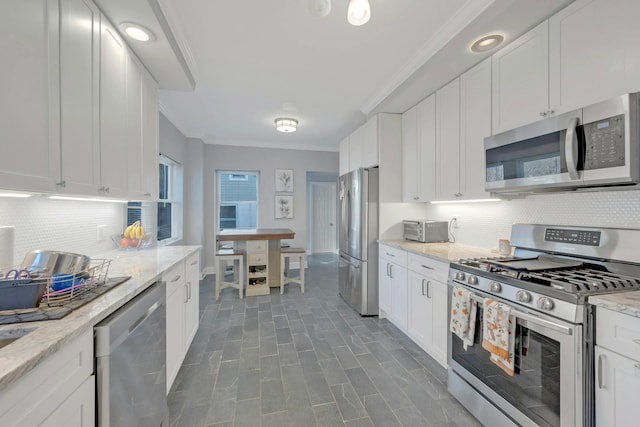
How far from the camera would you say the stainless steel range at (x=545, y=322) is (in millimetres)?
1211

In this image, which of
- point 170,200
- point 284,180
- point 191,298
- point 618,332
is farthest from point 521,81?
point 170,200

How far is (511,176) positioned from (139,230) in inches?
122

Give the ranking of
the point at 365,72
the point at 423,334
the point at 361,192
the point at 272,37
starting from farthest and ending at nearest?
the point at 361,192, the point at 365,72, the point at 423,334, the point at 272,37

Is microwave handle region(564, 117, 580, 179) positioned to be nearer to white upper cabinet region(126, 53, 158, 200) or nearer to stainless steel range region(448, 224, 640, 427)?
stainless steel range region(448, 224, 640, 427)

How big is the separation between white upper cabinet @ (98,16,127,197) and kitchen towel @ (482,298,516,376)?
2.46 m

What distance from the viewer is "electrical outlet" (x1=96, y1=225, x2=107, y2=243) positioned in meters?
2.14

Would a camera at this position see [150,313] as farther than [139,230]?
No

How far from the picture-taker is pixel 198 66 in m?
2.57

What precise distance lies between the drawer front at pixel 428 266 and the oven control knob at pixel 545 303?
78 centimetres

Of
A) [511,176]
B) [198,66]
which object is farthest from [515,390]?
[198,66]

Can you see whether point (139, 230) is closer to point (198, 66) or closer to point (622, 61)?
point (198, 66)

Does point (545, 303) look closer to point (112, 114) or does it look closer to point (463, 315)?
point (463, 315)

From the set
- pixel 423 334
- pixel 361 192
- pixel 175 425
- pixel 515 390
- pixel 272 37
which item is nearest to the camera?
pixel 515 390

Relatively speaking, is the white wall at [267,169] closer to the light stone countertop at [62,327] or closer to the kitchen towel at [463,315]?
the light stone countertop at [62,327]
